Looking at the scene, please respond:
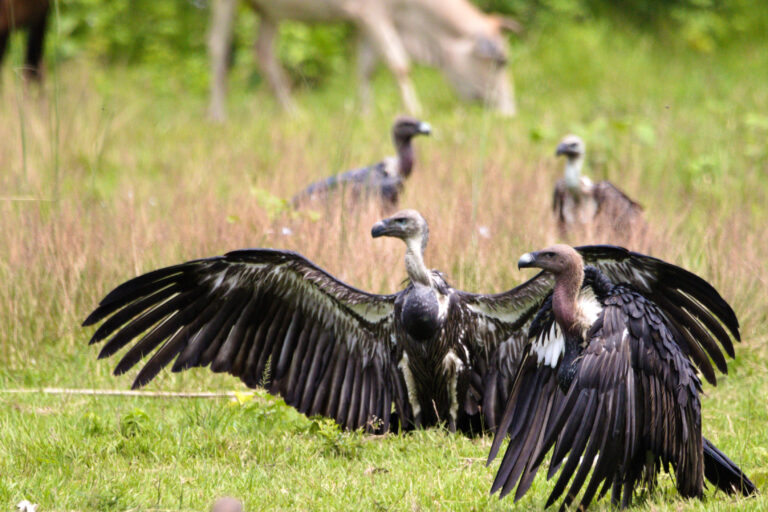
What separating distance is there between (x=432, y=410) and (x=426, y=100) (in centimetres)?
784

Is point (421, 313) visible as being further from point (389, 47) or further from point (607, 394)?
point (389, 47)

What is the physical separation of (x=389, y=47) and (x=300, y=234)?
5.94 meters

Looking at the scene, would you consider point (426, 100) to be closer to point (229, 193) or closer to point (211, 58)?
point (211, 58)

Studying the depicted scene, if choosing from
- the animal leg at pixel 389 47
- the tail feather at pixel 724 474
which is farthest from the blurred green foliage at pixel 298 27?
the tail feather at pixel 724 474

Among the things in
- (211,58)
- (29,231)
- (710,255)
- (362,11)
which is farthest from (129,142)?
(710,255)

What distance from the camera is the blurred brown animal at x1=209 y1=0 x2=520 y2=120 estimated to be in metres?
12.0

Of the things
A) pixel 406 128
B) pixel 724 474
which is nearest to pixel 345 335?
pixel 724 474

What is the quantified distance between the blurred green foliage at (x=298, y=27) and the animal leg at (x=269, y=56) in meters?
0.71

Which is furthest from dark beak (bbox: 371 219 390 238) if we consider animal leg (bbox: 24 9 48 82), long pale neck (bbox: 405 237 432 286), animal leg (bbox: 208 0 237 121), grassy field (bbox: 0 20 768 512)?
animal leg (bbox: 24 9 48 82)

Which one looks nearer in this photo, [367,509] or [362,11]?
[367,509]

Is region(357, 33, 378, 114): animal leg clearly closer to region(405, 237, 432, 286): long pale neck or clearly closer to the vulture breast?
region(405, 237, 432, 286): long pale neck

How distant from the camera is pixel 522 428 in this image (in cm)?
395

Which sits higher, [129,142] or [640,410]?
[129,142]

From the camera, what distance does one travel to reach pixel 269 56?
1259 centimetres
